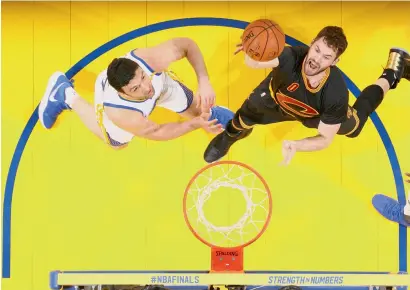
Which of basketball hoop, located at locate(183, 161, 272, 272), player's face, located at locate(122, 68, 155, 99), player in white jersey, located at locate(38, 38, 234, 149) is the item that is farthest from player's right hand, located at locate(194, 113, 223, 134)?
player's face, located at locate(122, 68, 155, 99)

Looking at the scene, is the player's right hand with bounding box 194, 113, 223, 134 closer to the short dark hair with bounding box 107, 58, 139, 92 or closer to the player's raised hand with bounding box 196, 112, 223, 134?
the player's raised hand with bounding box 196, 112, 223, 134

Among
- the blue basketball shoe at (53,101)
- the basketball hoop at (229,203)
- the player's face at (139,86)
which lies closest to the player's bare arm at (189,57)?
the player's face at (139,86)

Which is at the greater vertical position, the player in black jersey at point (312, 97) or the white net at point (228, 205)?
the player in black jersey at point (312, 97)

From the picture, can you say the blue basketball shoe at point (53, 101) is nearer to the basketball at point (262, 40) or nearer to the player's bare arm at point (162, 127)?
the player's bare arm at point (162, 127)

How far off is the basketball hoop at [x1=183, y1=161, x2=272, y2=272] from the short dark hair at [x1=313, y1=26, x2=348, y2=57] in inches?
42.9

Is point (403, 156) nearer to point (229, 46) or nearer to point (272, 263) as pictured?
point (272, 263)

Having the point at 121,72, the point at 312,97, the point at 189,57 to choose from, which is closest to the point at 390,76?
the point at 312,97

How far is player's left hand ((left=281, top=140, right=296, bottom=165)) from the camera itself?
445 cm

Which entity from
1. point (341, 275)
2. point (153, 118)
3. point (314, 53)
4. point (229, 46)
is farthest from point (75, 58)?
point (341, 275)

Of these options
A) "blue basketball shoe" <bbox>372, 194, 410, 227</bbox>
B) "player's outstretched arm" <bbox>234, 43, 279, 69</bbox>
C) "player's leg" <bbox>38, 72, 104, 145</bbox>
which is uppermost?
"player's outstretched arm" <bbox>234, 43, 279, 69</bbox>

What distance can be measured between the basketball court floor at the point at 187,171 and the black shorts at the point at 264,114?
0.08 m

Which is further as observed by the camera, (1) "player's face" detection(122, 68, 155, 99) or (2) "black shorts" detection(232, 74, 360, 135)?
(2) "black shorts" detection(232, 74, 360, 135)

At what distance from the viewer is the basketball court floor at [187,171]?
4.52 metres

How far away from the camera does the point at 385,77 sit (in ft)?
14.8
